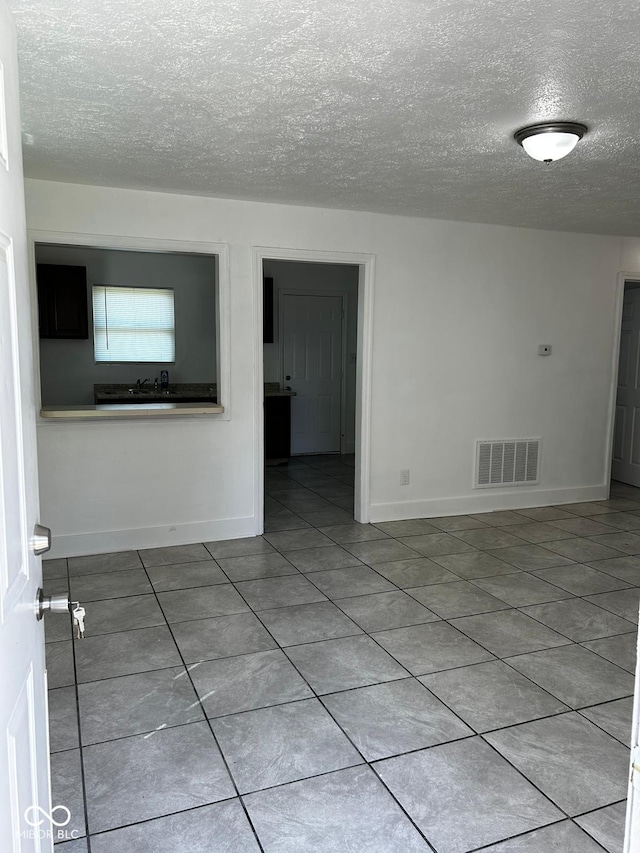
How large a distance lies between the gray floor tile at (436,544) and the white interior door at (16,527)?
319 cm

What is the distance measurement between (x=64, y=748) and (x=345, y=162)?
9.56 ft

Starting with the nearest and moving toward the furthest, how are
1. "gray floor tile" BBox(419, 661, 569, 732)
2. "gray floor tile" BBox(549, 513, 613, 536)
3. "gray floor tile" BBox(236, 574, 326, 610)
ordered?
"gray floor tile" BBox(419, 661, 569, 732) → "gray floor tile" BBox(236, 574, 326, 610) → "gray floor tile" BBox(549, 513, 613, 536)

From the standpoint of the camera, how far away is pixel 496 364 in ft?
16.5

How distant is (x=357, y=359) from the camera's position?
460 centimetres

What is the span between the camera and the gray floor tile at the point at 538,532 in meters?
4.45

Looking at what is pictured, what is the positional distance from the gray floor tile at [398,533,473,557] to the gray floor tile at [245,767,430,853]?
7.45ft

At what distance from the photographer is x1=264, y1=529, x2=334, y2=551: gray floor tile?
423 centimetres

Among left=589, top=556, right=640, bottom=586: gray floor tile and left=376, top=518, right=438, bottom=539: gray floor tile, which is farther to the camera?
left=376, top=518, right=438, bottom=539: gray floor tile

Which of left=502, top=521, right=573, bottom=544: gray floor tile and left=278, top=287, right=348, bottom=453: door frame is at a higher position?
left=278, top=287, right=348, bottom=453: door frame

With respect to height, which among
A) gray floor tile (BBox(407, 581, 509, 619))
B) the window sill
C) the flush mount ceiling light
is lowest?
gray floor tile (BBox(407, 581, 509, 619))

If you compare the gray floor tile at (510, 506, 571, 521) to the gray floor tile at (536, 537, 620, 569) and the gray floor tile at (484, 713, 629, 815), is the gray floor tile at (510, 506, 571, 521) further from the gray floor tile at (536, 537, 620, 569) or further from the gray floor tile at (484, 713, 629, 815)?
the gray floor tile at (484, 713, 629, 815)

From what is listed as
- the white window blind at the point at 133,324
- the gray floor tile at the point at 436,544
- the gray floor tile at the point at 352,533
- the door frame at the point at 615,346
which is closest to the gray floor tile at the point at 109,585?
the gray floor tile at the point at 352,533

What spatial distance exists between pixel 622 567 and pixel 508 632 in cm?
136

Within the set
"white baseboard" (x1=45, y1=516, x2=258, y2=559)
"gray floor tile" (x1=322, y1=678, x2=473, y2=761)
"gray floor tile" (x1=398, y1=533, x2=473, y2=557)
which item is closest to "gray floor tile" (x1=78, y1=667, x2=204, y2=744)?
"gray floor tile" (x1=322, y1=678, x2=473, y2=761)
